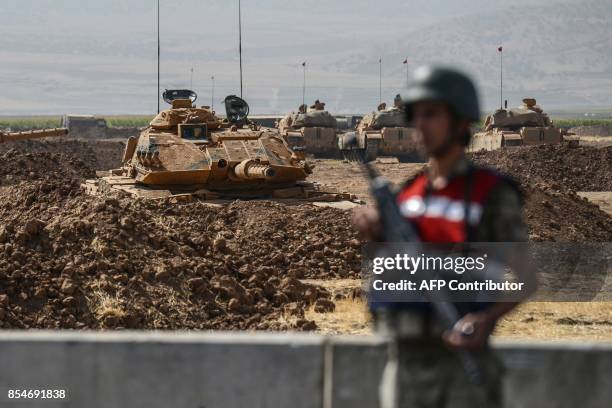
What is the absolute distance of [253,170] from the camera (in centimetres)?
2095

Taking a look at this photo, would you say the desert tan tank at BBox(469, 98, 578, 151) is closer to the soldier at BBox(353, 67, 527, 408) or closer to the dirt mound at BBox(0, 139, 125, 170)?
the dirt mound at BBox(0, 139, 125, 170)

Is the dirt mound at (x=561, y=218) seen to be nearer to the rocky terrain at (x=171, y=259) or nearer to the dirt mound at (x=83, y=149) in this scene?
the rocky terrain at (x=171, y=259)

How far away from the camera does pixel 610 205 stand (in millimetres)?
30984

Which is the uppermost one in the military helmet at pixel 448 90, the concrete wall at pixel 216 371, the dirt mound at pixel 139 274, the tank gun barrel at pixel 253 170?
the military helmet at pixel 448 90

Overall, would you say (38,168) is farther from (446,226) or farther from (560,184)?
(446,226)

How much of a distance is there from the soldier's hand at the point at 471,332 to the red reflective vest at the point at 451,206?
282 mm

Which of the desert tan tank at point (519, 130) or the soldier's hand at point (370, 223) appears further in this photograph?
the desert tan tank at point (519, 130)

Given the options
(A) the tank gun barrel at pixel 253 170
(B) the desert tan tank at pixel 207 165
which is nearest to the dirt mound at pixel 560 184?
(B) the desert tan tank at pixel 207 165

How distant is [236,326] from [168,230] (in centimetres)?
256

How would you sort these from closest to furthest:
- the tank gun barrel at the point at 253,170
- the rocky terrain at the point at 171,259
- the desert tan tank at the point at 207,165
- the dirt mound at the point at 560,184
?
the rocky terrain at the point at 171,259 → the tank gun barrel at the point at 253,170 → the desert tan tank at the point at 207,165 → the dirt mound at the point at 560,184

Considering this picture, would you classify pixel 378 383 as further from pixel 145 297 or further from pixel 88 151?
pixel 88 151

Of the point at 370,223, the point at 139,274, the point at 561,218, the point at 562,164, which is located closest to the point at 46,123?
the point at 562,164

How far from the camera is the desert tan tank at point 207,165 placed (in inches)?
827

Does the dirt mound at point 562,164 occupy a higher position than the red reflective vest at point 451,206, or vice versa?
the red reflective vest at point 451,206
